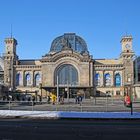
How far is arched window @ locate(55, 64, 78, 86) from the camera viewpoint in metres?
128

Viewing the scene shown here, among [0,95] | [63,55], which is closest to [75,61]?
[63,55]

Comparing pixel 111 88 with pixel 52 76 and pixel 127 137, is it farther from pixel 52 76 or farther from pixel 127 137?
pixel 127 137

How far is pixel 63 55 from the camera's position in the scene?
12650cm

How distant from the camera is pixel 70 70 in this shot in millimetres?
128000

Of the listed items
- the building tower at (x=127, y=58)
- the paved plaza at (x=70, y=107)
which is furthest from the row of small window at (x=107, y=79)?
the paved plaza at (x=70, y=107)

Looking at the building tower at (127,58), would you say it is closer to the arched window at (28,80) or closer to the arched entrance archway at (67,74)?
the arched entrance archway at (67,74)

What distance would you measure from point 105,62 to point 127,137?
129 metres

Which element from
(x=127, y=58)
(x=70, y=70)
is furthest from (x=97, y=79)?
(x=127, y=58)

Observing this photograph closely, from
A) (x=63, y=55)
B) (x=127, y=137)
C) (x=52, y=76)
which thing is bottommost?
(x=127, y=137)

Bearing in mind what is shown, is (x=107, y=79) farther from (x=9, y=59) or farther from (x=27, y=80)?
(x=9, y=59)

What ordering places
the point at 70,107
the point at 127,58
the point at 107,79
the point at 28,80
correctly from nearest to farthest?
the point at 70,107
the point at 127,58
the point at 107,79
the point at 28,80

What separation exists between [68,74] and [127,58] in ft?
78.8

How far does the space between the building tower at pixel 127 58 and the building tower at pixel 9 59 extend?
43289mm

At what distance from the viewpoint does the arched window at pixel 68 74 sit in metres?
128
